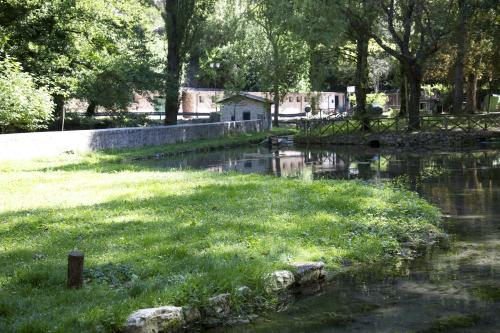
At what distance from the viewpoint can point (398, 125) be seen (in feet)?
139

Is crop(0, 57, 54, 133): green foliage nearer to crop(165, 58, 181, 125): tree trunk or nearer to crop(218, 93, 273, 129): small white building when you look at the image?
crop(165, 58, 181, 125): tree trunk

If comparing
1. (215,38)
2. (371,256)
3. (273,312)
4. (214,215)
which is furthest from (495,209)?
(215,38)

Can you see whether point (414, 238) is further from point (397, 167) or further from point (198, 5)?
point (198, 5)

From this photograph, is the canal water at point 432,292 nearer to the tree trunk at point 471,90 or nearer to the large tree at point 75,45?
the large tree at point 75,45

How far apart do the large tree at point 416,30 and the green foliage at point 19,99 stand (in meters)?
20.9

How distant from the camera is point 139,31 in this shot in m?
45.6

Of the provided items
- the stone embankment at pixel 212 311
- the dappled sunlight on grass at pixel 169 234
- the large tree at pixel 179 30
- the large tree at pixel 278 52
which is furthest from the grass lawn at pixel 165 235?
the large tree at pixel 278 52

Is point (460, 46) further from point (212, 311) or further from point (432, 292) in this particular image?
point (212, 311)

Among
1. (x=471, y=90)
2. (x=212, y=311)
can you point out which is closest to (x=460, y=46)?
(x=471, y=90)

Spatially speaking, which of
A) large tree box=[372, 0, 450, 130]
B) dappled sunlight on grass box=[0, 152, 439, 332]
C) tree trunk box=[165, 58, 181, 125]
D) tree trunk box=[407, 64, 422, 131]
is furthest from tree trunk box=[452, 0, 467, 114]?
dappled sunlight on grass box=[0, 152, 439, 332]

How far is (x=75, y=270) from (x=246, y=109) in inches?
1727

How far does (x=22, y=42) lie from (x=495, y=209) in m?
23.8

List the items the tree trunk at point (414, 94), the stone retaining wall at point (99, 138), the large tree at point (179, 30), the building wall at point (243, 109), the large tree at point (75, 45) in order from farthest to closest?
the building wall at point (243, 109), the tree trunk at point (414, 94), the large tree at point (179, 30), the large tree at point (75, 45), the stone retaining wall at point (99, 138)

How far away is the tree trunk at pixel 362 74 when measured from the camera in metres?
40.7
